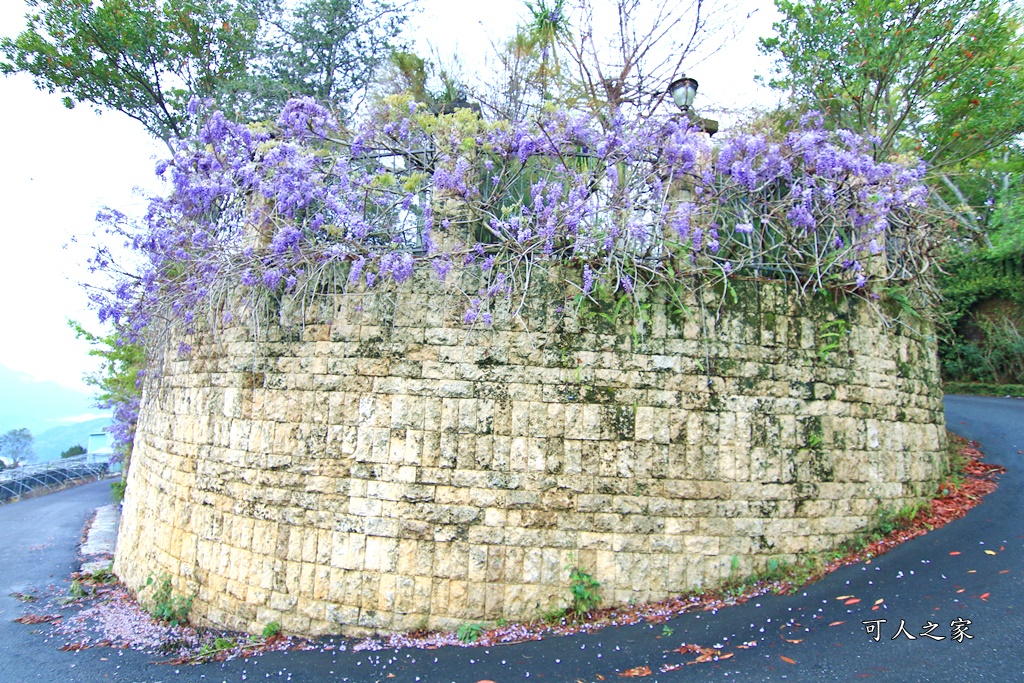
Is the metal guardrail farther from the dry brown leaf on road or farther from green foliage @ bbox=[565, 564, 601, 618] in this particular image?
Answer: the dry brown leaf on road

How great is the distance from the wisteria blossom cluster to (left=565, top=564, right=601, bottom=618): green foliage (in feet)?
7.34

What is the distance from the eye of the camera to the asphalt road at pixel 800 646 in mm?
3829

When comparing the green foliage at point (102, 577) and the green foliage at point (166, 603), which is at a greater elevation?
the green foliage at point (166, 603)

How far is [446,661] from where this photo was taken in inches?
174

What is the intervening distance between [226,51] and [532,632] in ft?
38.0

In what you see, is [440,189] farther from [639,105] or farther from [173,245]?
[639,105]

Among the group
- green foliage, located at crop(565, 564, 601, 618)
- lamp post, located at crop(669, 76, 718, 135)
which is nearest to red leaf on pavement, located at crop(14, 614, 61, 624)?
green foliage, located at crop(565, 564, 601, 618)

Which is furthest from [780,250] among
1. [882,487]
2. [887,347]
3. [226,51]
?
[226,51]

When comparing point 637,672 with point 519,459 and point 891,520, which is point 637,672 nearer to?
point 519,459

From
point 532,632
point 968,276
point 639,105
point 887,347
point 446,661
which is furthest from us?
point 968,276

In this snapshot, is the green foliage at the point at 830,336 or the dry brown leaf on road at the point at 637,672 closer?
the dry brown leaf on road at the point at 637,672

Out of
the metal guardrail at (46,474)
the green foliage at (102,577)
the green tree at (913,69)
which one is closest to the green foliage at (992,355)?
the green tree at (913,69)

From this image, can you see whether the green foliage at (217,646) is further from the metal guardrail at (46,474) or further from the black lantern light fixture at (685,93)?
the metal guardrail at (46,474)

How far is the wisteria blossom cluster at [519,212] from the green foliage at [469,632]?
251 centimetres
